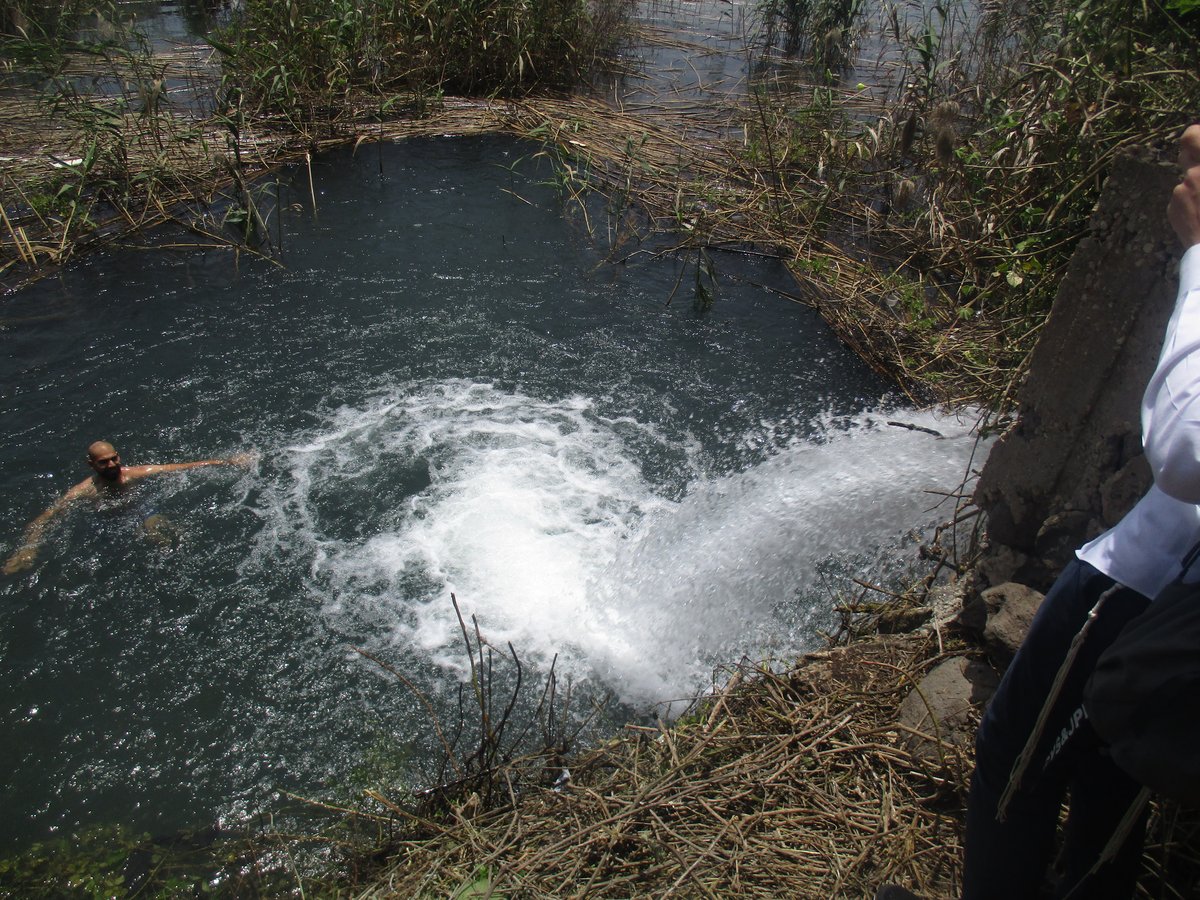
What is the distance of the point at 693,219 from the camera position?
25.2 ft

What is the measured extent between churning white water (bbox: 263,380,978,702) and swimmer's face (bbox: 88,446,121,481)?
808 mm

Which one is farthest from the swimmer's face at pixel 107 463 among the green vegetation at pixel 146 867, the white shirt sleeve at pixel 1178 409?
the white shirt sleeve at pixel 1178 409

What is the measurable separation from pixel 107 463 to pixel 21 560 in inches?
24.3

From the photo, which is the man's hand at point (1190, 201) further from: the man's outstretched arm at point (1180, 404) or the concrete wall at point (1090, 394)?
the concrete wall at point (1090, 394)

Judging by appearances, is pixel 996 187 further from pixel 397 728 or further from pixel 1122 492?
pixel 397 728

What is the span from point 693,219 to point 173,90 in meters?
5.66

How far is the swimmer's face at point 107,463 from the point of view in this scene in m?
4.61

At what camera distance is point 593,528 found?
4809 mm

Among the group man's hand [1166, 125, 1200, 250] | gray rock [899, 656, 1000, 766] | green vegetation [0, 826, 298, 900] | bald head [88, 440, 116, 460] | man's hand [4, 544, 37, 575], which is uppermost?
man's hand [1166, 125, 1200, 250]

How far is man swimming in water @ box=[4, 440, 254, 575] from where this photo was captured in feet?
14.8

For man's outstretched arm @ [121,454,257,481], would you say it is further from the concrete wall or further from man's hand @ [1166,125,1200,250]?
man's hand @ [1166,125,1200,250]

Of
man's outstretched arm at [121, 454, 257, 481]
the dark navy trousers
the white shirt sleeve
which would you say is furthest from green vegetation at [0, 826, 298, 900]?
Result: the white shirt sleeve

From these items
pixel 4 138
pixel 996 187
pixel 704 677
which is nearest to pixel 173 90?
pixel 4 138

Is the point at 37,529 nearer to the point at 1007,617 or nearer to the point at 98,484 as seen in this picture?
the point at 98,484
